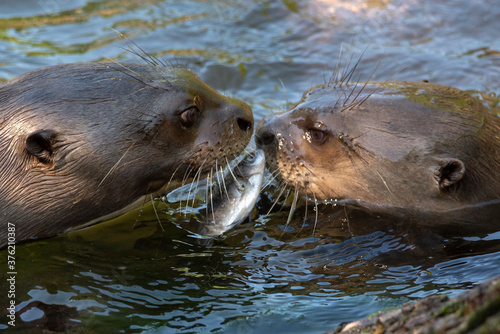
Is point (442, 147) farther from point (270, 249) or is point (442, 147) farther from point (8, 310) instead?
point (8, 310)

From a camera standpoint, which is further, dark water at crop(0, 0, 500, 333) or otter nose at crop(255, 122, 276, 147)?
otter nose at crop(255, 122, 276, 147)

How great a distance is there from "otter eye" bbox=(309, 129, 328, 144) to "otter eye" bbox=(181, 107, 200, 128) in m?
0.83

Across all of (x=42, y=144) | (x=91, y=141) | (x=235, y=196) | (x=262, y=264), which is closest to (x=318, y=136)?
(x=235, y=196)

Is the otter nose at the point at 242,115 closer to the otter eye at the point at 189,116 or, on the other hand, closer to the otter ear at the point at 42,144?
the otter eye at the point at 189,116

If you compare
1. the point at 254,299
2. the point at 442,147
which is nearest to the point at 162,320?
the point at 254,299

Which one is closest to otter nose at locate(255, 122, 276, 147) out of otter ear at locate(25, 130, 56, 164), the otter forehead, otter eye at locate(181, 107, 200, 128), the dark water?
the otter forehead

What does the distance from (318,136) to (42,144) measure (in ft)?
5.83

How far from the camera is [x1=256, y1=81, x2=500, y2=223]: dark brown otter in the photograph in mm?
4348

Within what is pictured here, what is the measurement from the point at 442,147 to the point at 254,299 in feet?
5.08

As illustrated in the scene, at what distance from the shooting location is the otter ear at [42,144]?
4.02m

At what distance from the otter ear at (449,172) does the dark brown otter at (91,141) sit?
1.35 metres

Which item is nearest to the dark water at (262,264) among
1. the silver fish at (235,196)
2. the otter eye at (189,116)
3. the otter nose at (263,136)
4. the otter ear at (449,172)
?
the silver fish at (235,196)

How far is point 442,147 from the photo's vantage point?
4.32 m

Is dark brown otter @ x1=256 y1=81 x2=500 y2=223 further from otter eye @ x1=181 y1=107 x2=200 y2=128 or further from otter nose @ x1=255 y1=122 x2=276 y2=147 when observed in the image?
otter eye @ x1=181 y1=107 x2=200 y2=128
